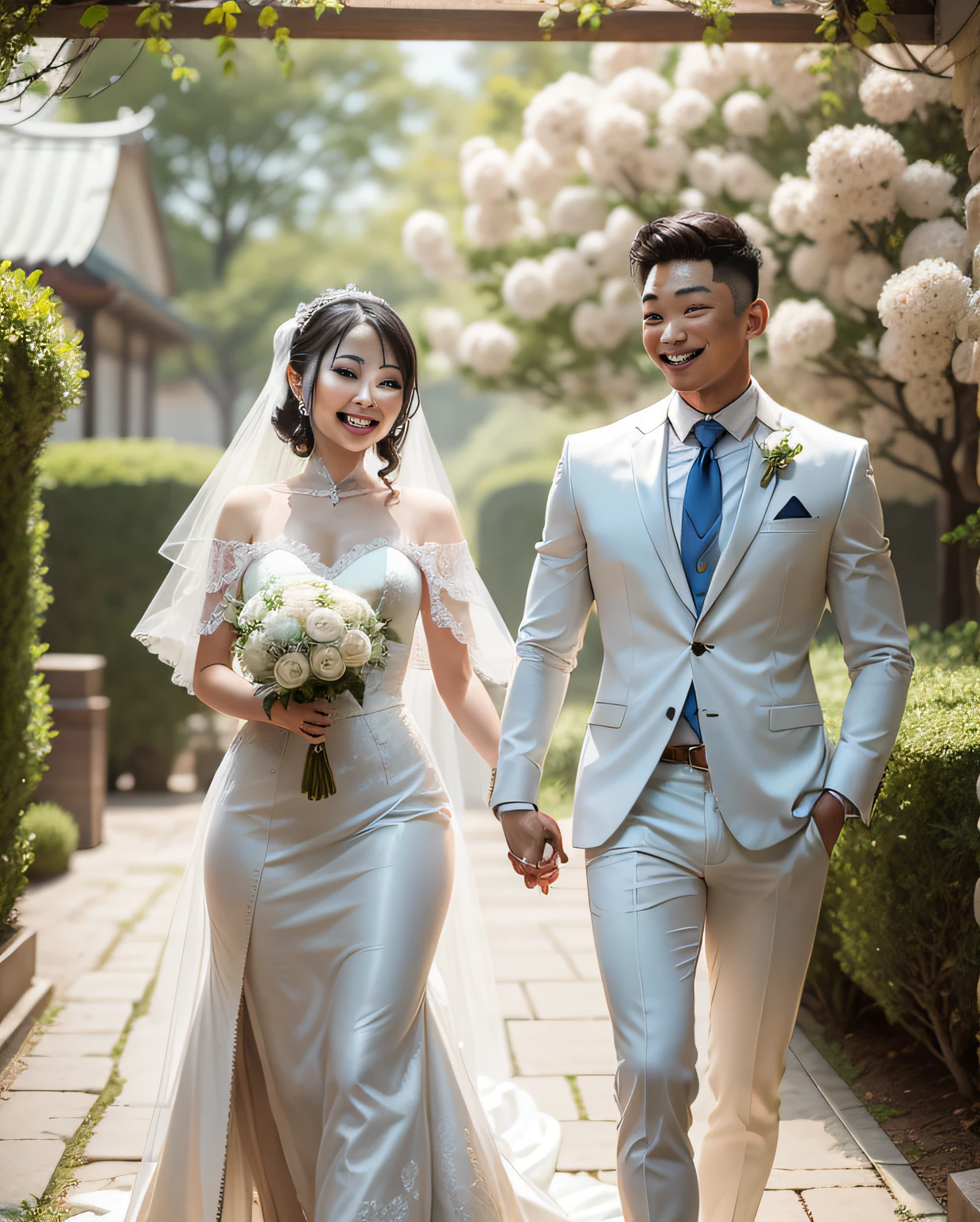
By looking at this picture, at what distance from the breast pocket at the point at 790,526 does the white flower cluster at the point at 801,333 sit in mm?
4822

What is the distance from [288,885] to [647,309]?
1.66m

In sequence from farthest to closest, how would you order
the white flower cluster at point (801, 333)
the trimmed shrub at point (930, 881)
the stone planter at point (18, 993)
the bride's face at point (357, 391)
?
the white flower cluster at point (801, 333), the stone planter at point (18, 993), the trimmed shrub at point (930, 881), the bride's face at point (357, 391)

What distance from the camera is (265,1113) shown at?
137 inches

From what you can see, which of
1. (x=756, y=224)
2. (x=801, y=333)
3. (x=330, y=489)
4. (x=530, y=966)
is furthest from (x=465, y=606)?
(x=756, y=224)

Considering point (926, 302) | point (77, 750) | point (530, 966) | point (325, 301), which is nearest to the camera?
point (325, 301)

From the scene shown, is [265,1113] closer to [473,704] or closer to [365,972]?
[365,972]

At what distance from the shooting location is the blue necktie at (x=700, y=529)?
10.1ft

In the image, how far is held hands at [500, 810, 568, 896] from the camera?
311cm

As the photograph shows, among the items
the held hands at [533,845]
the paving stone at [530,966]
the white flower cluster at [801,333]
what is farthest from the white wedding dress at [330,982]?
the white flower cluster at [801,333]

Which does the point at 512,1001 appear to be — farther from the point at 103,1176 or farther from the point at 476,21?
the point at 476,21

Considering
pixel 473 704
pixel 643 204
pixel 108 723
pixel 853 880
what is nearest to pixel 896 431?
pixel 643 204

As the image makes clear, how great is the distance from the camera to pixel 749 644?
3.04 m

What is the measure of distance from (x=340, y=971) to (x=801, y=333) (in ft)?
17.7

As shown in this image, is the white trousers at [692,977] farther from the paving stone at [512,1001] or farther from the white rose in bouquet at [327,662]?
the paving stone at [512,1001]
